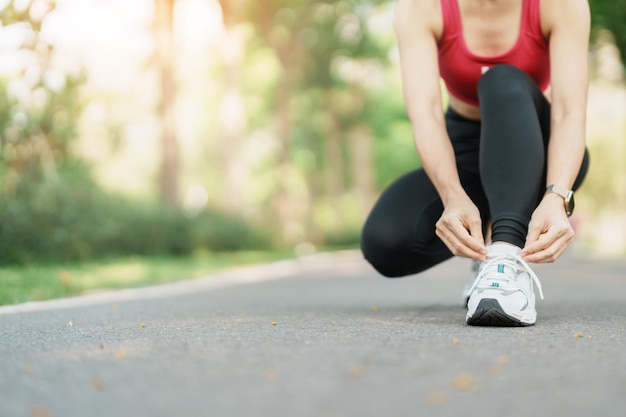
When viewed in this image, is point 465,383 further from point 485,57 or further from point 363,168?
point 363,168

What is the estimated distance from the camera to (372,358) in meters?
2.51

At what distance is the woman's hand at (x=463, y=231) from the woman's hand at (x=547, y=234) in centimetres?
17

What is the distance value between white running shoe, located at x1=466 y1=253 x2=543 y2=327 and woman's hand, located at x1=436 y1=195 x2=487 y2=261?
0.19ft

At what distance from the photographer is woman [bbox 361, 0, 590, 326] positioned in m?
3.28

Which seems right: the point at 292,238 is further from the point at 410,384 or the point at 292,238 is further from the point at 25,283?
the point at 410,384

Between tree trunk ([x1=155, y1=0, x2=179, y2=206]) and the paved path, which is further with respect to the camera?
tree trunk ([x1=155, y1=0, x2=179, y2=206])

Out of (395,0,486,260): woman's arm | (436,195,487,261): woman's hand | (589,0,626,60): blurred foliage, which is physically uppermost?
(589,0,626,60): blurred foliage

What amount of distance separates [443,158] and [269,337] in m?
1.12

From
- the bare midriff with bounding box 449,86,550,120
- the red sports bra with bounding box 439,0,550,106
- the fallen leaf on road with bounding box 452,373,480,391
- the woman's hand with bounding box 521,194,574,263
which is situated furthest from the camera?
the bare midriff with bounding box 449,86,550,120

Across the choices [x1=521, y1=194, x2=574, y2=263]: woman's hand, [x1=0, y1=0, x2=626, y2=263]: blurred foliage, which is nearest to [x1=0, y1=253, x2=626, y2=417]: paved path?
Result: [x1=521, y1=194, x2=574, y2=263]: woman's hand

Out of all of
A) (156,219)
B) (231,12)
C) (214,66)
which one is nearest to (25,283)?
(156,219)

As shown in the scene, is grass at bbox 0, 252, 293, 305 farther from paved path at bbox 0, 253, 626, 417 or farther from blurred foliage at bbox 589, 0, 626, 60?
blurred foliage at bbox 589, 0, 626, 60

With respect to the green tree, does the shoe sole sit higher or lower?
lower

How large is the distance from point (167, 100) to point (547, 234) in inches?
632
